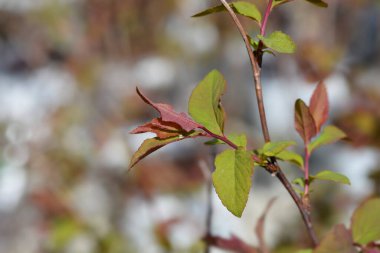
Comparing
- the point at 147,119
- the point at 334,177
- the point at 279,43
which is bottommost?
the point at 147,119

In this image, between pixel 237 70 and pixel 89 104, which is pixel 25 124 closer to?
pixel 89 104

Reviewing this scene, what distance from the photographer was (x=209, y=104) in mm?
434

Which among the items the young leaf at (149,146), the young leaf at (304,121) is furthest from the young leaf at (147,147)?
the young leaf at (304,121)

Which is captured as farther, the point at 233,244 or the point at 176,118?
the point at 233,244

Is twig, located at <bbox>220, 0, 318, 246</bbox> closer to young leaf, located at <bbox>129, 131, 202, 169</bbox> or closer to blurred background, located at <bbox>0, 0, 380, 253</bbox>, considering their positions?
young leaf, located at <bbox>129, 131, 202, 169</bbox>

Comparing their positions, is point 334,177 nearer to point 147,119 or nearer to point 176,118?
point 176,118

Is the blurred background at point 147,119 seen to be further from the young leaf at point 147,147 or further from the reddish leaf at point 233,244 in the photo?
the young leaf at point 147,147

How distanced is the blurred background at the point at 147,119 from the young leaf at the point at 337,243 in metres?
0.48

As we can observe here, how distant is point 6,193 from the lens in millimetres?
2766

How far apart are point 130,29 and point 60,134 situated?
0.67m

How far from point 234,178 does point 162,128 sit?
7cm

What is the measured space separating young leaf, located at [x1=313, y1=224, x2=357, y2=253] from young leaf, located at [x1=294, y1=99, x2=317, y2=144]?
95mm

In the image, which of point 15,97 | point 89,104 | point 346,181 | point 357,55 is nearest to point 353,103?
point 346,181

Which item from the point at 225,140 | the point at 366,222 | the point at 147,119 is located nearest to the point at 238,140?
the point at 225,140
